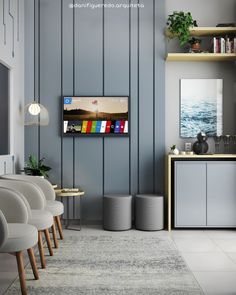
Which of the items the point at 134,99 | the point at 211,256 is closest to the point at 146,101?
the point at 134,99

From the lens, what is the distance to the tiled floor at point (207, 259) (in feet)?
11.3

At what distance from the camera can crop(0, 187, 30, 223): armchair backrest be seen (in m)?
3.45

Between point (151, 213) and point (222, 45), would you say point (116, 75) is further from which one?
point (151, 213)

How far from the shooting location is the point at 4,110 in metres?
5.06

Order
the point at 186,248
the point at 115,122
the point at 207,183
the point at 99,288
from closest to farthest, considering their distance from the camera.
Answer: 1. the point at 99,288
2. the point at 186,248
3. the point at 207,183
4. the point at 115,122

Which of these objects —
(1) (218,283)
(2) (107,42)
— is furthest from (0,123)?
(1) (218,283)

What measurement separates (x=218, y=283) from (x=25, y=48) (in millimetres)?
4041

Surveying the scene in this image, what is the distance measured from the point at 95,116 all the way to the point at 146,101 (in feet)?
2.38

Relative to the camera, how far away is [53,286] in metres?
3.37

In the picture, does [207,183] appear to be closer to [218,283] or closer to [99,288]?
[218,283]

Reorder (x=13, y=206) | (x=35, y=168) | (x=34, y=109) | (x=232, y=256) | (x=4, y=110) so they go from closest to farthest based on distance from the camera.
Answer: (x=13, y=206) → (x=232, y=256) → (x=4, y=110) → (x=35, y=168) → (x=34, y=109)

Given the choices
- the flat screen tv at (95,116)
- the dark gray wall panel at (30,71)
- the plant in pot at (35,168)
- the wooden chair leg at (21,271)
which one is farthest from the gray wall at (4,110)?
the wooden chair leg at (21,271)

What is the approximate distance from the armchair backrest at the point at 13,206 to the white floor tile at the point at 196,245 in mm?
1889

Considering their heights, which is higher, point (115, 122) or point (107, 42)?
point (107, 42)
